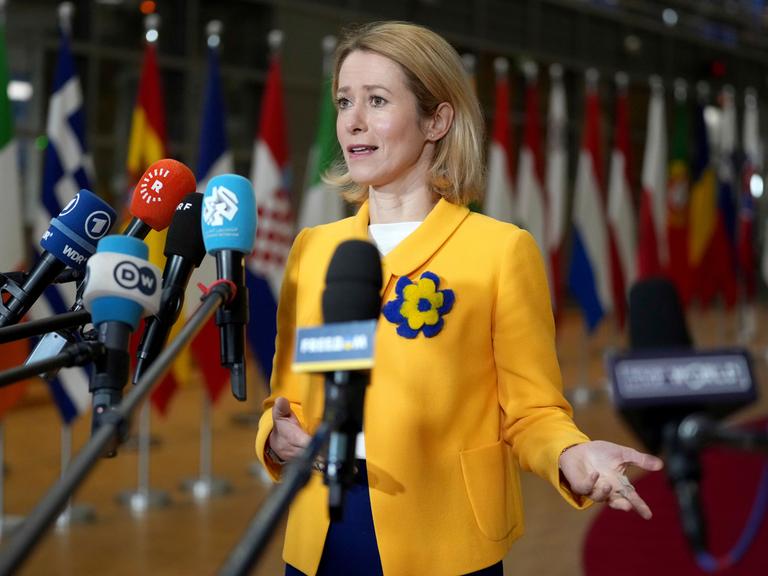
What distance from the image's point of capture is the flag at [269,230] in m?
5.81

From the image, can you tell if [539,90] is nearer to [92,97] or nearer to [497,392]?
[92,97]

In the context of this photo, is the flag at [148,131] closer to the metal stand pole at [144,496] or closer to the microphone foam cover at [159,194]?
the metal stand pole at [144,496]

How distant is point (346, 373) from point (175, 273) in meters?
0.35

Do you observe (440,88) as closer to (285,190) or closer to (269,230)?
(269,230)

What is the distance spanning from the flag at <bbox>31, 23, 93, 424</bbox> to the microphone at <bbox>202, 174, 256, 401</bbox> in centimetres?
356

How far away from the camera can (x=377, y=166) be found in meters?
1.58

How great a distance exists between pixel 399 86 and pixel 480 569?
71cm

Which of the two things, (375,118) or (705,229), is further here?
(705,229)

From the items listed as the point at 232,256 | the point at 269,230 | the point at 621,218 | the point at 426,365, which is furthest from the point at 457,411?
the point at 621,218

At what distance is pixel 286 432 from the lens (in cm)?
148

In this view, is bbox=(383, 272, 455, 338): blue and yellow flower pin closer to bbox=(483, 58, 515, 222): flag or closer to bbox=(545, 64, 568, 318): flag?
bbox=(483, 58, 515, 222): flag

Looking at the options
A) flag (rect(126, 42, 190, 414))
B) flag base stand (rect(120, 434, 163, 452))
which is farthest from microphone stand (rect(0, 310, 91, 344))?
flag base stand (rect(120, 434, 163, 452))

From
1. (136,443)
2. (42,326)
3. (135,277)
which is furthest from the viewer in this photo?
(136,443)

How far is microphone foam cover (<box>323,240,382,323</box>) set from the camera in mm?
1044
